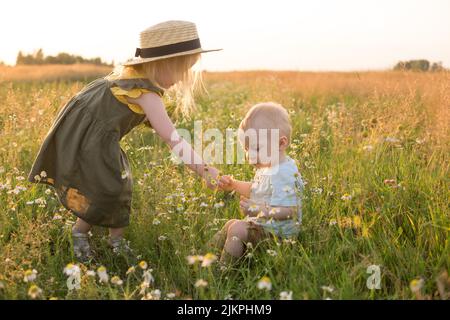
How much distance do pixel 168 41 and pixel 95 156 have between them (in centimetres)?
85

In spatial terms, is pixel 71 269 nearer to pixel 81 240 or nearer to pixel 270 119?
pixel 81 240

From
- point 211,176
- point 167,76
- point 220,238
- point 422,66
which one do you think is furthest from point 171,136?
point 422,66

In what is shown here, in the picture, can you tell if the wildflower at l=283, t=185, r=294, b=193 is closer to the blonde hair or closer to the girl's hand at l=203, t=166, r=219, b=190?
the girl's hand at l=203, t=166, r=219, b=190

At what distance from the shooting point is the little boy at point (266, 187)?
3.27m

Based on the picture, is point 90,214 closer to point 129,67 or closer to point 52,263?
point 52,263

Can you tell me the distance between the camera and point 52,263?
3182mm

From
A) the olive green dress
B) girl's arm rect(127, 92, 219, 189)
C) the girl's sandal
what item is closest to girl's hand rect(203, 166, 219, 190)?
girl's arm rect(127, 92, 219, 189)

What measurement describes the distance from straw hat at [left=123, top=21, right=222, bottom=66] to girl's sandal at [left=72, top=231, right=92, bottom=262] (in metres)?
1.17

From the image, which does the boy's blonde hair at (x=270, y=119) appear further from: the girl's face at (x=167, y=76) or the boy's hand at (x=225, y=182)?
the girl's face at (x=167, y=76)

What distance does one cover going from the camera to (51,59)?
523 inches

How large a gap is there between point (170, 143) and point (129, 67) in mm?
670

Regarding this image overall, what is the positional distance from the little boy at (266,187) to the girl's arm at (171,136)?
0.39ft
